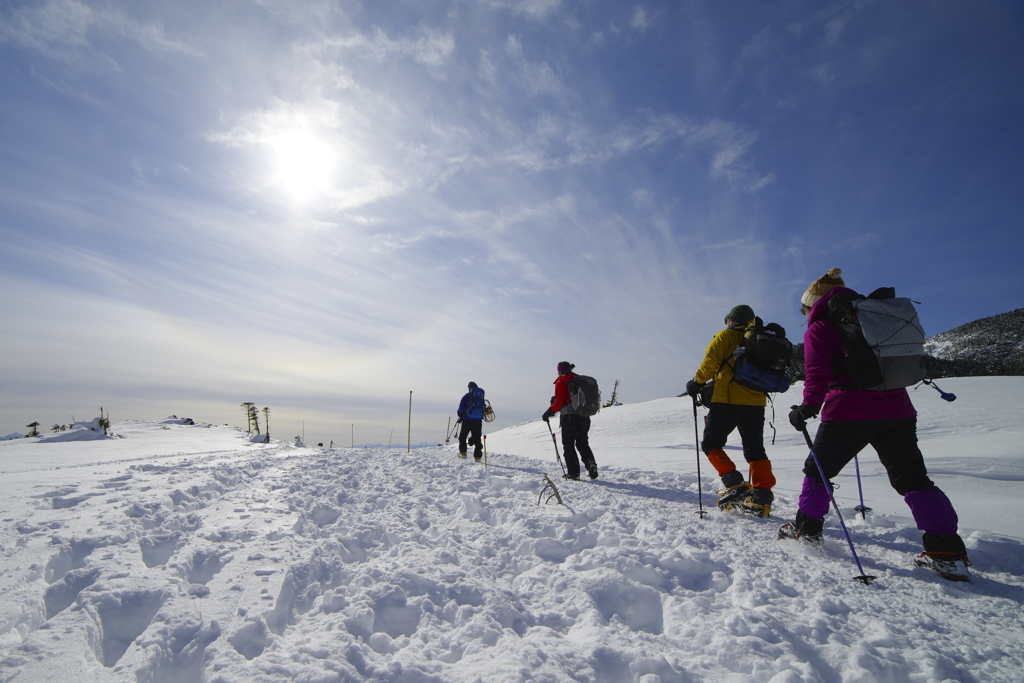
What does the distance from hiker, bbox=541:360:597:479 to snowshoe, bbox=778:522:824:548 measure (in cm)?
425

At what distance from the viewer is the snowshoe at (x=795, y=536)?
3621 millimetres

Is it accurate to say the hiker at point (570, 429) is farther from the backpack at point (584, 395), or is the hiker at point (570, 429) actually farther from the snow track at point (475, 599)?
the snow track at point (475, 599)

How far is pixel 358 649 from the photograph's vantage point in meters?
2.21

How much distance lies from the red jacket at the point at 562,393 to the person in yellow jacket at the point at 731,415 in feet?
10.8

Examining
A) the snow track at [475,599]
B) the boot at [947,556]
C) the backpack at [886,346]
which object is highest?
the backpack at [886,346]

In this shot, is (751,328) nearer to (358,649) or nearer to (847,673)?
(847,673)

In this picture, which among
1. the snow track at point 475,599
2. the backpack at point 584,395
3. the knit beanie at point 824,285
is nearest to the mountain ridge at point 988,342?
the backpack at point 584,395

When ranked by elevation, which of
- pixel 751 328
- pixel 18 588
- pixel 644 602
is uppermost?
pixel 751 328

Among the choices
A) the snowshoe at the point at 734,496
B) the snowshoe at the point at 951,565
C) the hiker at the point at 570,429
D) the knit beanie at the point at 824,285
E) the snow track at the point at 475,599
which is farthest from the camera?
Result: the hiker at the point at 570,429

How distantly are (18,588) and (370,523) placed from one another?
8.27 feet

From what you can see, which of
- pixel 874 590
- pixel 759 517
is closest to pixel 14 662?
pixel 874 590

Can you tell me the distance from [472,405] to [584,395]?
20.2 ft

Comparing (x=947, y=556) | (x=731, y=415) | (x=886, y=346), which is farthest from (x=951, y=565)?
(x=731, y=415)

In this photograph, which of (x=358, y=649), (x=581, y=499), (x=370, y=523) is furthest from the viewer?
(x=581, y=499)
